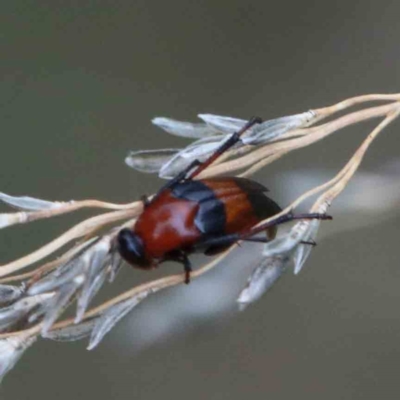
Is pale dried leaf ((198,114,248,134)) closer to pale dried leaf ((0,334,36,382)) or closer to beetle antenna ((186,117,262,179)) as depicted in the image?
beetle antenna ((186,117,262,179))

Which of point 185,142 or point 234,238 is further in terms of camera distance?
point 185,142

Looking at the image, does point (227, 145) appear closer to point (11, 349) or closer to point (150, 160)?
point (150, 160)

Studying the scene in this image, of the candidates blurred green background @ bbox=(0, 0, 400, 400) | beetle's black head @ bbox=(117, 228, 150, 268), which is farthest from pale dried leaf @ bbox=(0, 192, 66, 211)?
blurred green background @ bbox=(0, 0, 400, 400)

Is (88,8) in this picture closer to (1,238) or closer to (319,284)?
(1,238)

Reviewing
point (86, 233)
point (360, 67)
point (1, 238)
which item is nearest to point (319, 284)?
point (360, 67)

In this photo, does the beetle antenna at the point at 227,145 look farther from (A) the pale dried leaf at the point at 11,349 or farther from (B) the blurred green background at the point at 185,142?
(B) the blurred green background at the point at 185,142

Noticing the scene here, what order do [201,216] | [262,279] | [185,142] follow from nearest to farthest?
1. [262,279]
2. [201,216]
3. [185,142]

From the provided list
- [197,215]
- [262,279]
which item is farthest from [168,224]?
[262,279]
